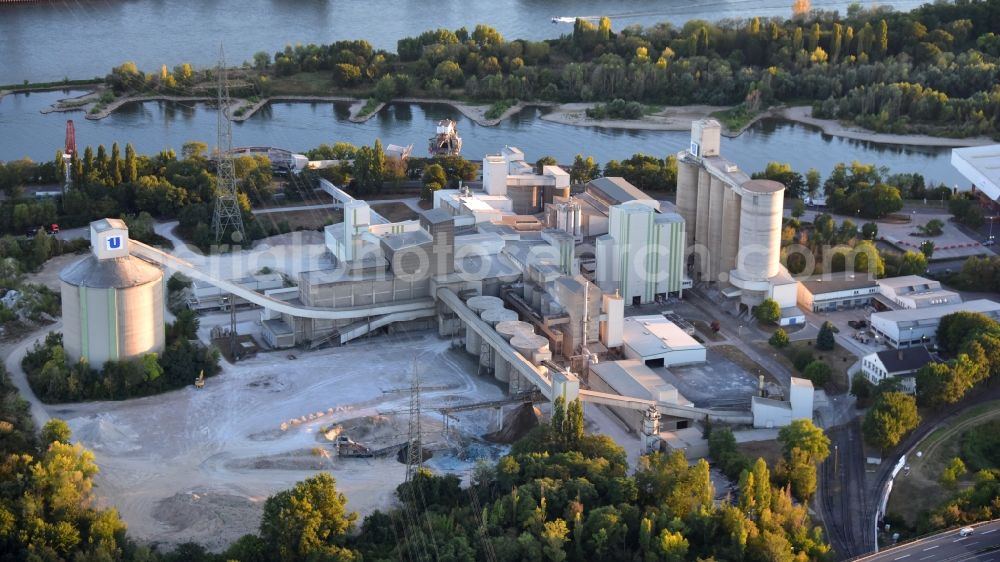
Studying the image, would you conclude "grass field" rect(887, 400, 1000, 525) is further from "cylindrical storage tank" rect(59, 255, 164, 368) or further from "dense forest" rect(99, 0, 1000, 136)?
"dense forest" rect(99, 0, 1000, 136)

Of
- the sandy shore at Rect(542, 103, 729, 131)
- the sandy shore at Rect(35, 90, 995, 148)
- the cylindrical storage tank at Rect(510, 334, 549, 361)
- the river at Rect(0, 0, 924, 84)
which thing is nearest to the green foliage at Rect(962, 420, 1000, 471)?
the cylindrical storage tank at Rect(510, 334, 549, 361)

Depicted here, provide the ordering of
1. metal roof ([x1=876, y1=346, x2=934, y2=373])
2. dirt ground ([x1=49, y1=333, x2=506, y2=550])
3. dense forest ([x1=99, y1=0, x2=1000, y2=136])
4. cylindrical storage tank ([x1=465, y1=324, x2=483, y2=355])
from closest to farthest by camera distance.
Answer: dirt ground ([x1=49, y1=333, x2=506, y2=550]), metal roof ([x1=876, y1=346, x2=934, y2=373]), cylindrical storage tank ([x1=465, y1=324, x2=483, y2=355]), dense forest ([x1=99, y1=0, x2=1000, y2=136])

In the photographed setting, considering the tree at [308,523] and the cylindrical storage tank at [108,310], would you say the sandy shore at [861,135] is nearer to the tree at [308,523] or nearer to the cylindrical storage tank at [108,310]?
the cylindrical storage tank at [108,310]

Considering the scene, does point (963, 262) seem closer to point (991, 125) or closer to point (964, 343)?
point (964, 343)

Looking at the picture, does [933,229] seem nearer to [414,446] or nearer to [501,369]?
[501,369]

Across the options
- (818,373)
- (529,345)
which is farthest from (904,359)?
(529,345)

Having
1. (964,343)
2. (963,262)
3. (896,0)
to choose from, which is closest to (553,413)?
(964,343)

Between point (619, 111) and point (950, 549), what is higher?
point (619, 111)
